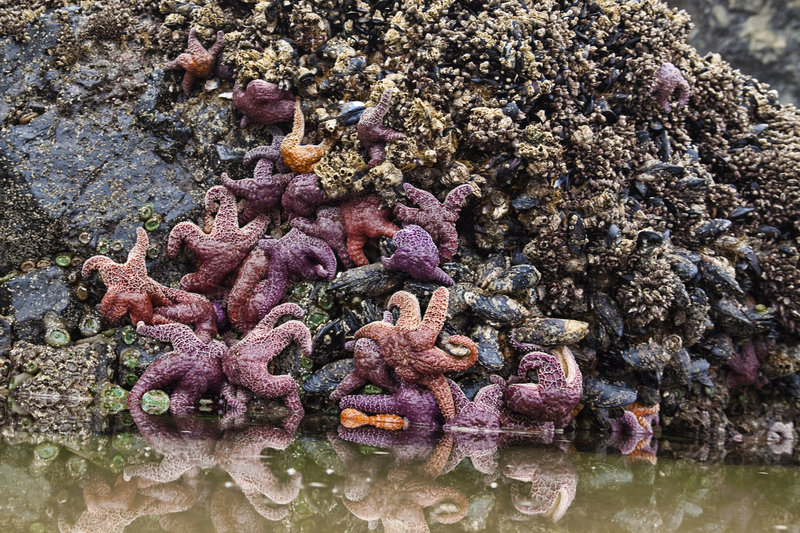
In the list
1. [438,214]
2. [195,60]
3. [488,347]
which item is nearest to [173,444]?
[488,347]

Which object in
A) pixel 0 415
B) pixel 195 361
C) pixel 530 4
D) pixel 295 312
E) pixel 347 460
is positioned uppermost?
pixel 530 4

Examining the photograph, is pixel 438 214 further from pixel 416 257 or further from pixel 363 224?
pixel 363 224

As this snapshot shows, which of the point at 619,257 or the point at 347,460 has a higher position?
the point at 619,257

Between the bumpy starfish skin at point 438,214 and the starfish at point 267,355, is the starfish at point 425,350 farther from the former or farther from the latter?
the starfish at point 267,355

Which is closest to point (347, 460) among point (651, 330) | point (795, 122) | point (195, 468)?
point (195, 468)

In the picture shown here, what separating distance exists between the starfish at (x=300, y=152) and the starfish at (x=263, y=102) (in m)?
0.30

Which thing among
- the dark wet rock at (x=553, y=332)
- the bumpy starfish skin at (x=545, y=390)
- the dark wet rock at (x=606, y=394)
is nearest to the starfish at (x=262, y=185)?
the dark wet rock at (x=553, y=332)

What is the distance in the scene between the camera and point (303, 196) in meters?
5.57

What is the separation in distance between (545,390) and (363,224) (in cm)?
206

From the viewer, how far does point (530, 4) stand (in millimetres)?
6035

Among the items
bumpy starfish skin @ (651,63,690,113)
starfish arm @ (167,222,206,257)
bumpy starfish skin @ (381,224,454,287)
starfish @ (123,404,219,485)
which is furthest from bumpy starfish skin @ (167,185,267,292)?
bumpy starfish skin @ (651,63,690,113)

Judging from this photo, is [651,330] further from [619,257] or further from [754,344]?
[754,344]

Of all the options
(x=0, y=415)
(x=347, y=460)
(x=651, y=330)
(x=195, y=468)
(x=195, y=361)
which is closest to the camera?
(x=195, y=468)

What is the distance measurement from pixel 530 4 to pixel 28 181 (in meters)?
5.03
